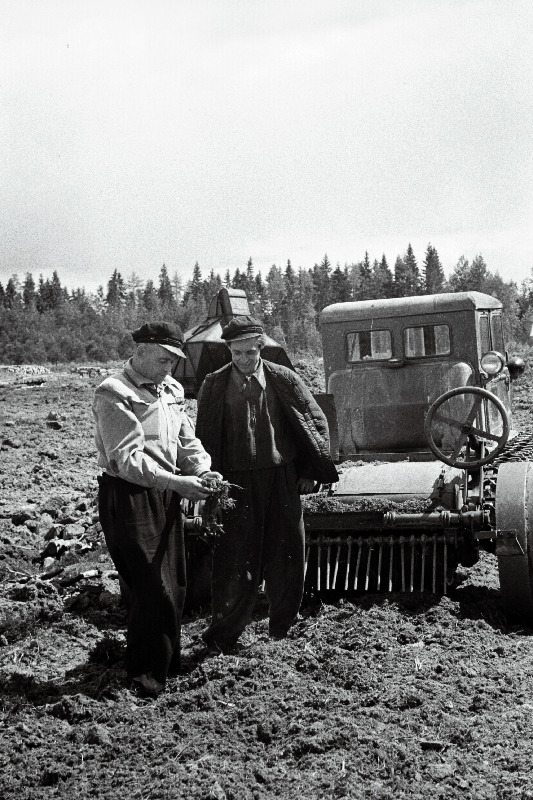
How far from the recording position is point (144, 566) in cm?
467

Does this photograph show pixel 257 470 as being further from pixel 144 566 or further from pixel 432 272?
pixel 432 272

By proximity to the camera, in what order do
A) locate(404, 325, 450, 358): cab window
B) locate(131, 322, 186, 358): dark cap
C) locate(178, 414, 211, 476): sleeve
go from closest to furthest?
1. locate(131, 322, 186, 358): dark cap
2. locate(178, 414, 211, 476): sleeve
3. locate(404, 325, 450, 358): cab window

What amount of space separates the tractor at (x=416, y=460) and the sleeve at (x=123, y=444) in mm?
1699

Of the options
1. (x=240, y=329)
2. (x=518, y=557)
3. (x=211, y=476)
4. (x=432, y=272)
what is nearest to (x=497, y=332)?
(x=518, y=557)

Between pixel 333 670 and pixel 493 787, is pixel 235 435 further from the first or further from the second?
pixel 493 787

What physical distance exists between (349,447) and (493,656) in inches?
134

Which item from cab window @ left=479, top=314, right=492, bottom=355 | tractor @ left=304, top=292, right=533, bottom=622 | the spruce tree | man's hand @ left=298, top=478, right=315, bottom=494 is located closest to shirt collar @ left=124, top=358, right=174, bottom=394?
man's hand @ left=298, top=478, right=315, bottom=494

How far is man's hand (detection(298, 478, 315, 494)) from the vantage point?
5.70m

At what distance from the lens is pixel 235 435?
218 inches

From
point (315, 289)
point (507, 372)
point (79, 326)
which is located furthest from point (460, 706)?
point (315, 289)

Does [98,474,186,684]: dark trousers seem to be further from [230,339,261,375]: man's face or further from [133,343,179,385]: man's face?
[230,339,261,375]: man's face

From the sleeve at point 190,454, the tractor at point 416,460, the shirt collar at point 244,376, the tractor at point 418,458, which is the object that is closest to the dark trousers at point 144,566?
the sleeve at point 190,454

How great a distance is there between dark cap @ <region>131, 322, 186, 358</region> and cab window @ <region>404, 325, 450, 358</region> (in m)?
3.86

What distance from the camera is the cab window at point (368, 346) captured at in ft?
27.7
